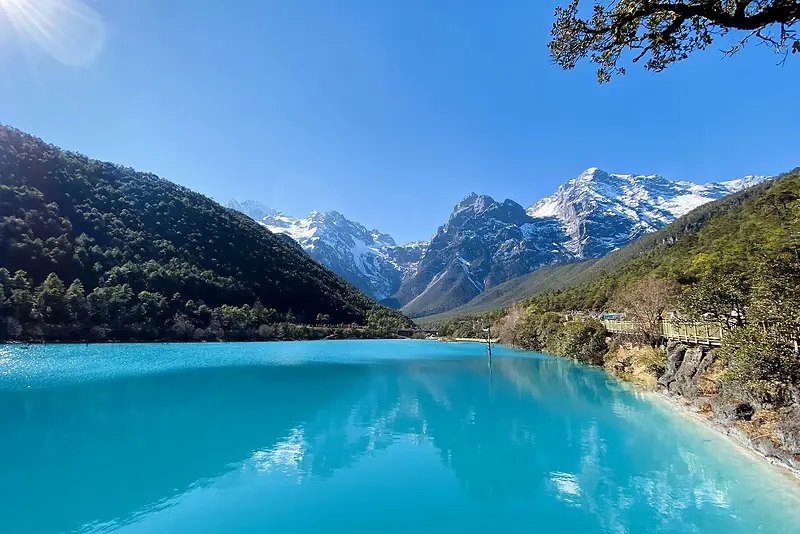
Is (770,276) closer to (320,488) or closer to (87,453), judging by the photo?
(320,488)

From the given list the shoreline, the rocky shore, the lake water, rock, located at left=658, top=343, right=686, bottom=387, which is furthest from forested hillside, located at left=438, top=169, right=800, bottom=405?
the lake water

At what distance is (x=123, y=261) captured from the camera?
69.9m

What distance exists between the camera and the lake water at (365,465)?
9523mm

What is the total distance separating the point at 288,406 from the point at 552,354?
46.4 meters

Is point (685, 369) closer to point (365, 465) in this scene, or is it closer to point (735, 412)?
point (735, 412)

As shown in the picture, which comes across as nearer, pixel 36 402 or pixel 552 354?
pixel 36 402

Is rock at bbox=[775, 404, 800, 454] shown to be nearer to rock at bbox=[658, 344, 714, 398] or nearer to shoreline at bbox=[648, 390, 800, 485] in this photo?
shoreline at bbox=[648, 390, 800, 485]

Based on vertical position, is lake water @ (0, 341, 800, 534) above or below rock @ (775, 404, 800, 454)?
below

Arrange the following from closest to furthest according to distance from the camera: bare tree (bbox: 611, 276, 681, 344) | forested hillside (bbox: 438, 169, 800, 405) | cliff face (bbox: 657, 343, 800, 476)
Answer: cliff face (bbox: 657, 343, 800, 476), forested hillside (bbox: 438, 169, 800, 405), bare tree (bbox: 611, 276, 681, 344)

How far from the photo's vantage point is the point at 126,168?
93000 millimetres

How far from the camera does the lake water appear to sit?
9523 millimetres

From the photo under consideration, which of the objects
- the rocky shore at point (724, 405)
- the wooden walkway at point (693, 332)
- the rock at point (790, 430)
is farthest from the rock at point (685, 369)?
the rock at point (790, 430)

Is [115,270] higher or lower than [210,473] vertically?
higher

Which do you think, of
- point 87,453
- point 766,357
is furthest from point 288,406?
point 766,357
